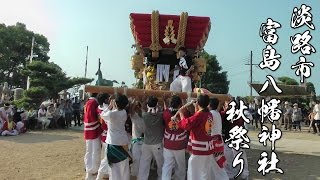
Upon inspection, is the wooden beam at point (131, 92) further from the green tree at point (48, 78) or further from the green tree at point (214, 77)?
the green tree at point (214, 77)

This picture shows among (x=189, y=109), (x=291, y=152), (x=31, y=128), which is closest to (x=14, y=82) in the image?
(x=31, y=128)

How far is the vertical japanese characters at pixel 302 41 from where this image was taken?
8.19 m

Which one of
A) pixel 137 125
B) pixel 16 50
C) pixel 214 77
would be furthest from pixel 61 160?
pixel 16 50

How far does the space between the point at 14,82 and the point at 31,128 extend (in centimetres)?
2092

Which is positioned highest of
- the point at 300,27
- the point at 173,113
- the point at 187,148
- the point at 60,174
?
the point at 300,27

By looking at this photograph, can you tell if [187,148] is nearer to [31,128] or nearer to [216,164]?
[216,164]

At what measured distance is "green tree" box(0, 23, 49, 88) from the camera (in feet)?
112

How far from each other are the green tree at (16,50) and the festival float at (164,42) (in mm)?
27016

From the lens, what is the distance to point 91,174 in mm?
6793

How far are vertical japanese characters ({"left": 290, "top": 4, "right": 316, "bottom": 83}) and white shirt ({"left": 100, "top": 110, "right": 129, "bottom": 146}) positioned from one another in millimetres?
4407

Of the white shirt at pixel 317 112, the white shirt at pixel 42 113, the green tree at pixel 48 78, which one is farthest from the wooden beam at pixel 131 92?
the green tree at pixel 48 78

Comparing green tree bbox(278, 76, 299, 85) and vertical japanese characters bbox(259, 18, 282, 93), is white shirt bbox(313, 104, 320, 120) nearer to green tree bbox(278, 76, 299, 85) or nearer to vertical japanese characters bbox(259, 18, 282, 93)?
vertical japanese characters bbox(259, 18, 282, 93)

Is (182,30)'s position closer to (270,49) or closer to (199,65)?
(199,65)

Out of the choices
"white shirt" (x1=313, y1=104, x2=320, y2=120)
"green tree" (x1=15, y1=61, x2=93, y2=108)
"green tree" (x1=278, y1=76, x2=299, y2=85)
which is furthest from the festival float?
"green tree" (x1=278, y1=76, x2=299, y2=85)
